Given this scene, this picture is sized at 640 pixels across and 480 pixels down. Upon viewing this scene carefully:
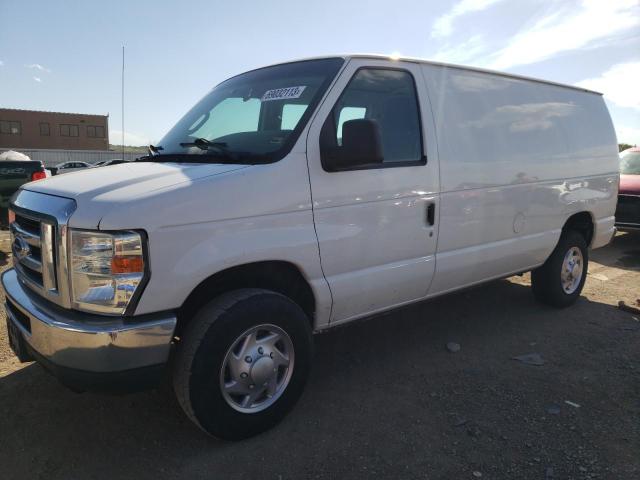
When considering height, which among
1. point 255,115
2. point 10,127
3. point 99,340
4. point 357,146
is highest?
point 10,127

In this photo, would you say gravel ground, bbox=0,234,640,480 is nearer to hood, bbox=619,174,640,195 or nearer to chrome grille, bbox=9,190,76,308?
chrome grille, bbox=9,190,76,308

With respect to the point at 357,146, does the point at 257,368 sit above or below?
below

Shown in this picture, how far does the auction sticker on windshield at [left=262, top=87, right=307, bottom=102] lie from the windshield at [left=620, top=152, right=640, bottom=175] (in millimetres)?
8219

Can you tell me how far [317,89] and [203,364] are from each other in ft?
5.77

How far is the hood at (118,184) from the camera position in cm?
225

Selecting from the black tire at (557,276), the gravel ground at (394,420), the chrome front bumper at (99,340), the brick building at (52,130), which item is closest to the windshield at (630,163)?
the black tire at (557,276)

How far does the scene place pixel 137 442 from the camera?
108 inches

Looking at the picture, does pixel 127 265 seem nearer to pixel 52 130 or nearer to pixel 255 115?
pixel 255 115

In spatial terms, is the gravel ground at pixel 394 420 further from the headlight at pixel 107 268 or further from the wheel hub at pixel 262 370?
the headlight at pixel 107 268

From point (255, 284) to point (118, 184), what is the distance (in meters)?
0.94

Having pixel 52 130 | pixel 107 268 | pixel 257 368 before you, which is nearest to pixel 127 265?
pixel 107 268

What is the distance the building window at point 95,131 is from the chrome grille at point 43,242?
174 feet

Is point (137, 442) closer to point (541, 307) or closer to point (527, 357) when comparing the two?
point (527, 357)

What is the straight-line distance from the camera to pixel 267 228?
8.61 feet
